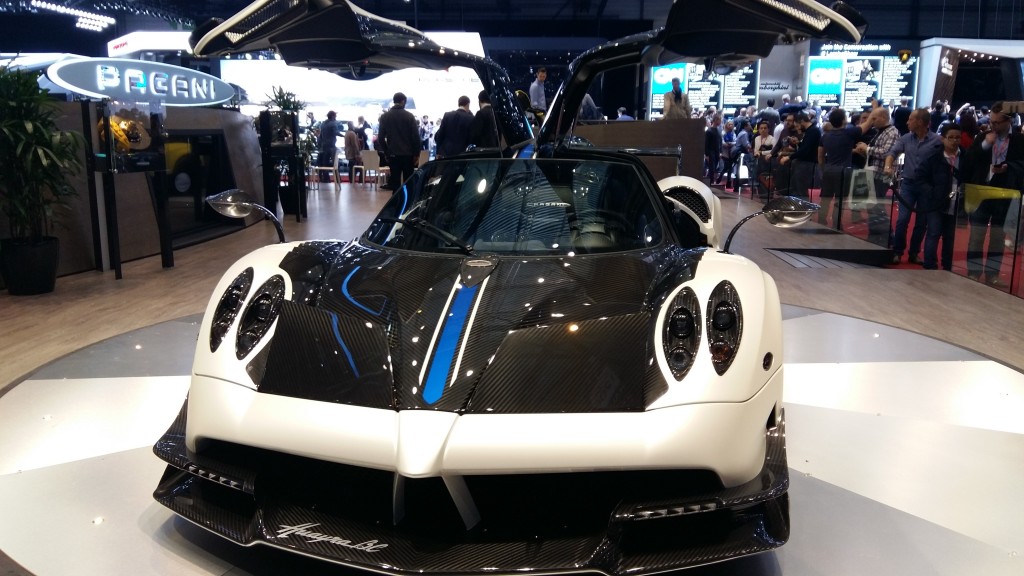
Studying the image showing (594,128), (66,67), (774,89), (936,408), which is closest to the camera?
(936,408)

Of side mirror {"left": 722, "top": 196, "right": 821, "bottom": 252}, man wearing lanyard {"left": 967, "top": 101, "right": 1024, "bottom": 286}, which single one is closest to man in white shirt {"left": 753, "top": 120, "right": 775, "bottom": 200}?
man wearing lanyard {"left": 967, "top": 101, "right": 1024, "bottom": 286}

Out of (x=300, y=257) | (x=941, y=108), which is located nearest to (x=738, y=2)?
(x=300, y=257)

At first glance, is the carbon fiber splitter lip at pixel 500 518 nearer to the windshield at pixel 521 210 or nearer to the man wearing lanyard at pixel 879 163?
the windshield at pixel 521 210

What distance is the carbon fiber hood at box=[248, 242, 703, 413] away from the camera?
1.93m

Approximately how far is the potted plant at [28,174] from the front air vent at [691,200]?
4.30m

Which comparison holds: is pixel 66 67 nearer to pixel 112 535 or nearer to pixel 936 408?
pixel 112 535

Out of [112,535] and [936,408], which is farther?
[936,408]

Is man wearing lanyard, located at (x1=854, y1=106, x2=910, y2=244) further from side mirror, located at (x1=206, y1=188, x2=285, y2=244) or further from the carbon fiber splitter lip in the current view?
the carbon fiber splitter lip

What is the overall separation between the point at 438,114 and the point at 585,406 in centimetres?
1718

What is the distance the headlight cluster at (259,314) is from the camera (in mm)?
2221

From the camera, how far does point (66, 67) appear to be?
36.1ft

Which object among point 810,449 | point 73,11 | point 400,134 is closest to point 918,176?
point 810,449

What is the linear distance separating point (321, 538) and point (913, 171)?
687cm

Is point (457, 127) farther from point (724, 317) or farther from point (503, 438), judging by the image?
point (503, 438)
